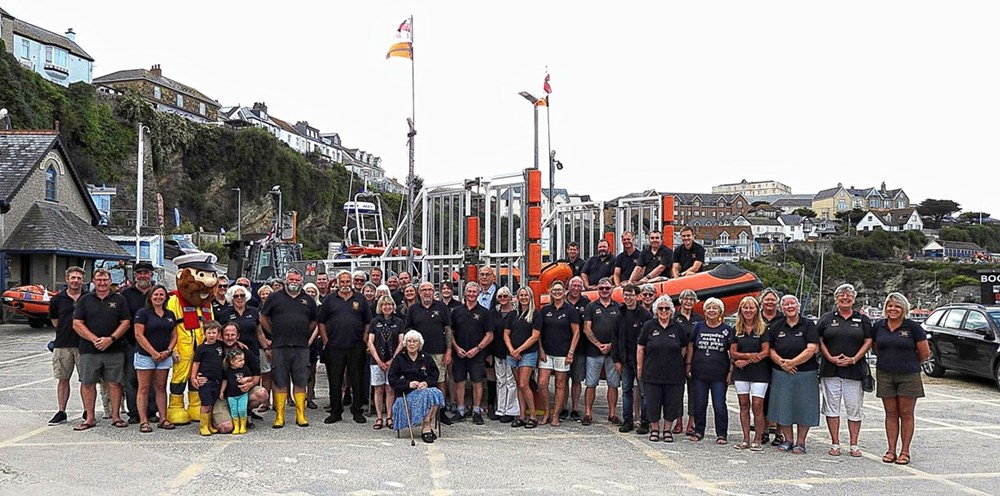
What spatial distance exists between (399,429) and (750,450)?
133 inches

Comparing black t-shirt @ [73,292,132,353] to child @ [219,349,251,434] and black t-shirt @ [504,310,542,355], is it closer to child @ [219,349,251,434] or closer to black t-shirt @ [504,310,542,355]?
child @ [219,349,251,434]

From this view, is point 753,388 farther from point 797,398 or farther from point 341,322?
point 341,322

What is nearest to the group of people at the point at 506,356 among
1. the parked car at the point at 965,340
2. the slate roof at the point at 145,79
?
the parked car at the point at 965,340

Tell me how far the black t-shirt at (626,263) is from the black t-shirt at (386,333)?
3.22 meters

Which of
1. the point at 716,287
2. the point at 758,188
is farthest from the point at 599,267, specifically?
the point at 758,188

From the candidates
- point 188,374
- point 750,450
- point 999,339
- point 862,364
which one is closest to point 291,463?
point 188,374

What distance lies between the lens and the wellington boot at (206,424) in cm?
791

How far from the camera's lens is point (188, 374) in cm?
812

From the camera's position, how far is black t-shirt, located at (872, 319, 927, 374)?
6.93m

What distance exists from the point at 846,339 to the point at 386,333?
4505 millimetres

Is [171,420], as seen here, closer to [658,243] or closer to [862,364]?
[658,243]

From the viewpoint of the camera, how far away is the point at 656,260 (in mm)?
10031

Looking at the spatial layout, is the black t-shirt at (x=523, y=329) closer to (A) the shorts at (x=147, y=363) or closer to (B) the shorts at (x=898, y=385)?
(B) the shorts at (x=898, y=385)

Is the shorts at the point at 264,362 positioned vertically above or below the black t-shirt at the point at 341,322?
below
